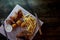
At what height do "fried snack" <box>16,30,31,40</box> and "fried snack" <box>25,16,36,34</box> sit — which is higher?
"fried snack" <box>25,16,36,34</box>

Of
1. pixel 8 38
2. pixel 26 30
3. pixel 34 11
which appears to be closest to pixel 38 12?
pixel 34 11

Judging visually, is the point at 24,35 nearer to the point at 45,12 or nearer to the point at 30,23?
the point at 30,23

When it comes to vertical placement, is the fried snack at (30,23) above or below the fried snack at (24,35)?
above

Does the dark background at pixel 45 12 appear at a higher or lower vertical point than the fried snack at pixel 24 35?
higher

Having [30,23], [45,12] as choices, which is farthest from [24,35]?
[45,12]

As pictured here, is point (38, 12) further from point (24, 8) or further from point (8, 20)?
point (8, 20)

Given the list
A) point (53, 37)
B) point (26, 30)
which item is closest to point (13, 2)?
point (26, 30)

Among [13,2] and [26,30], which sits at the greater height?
[13,2]
